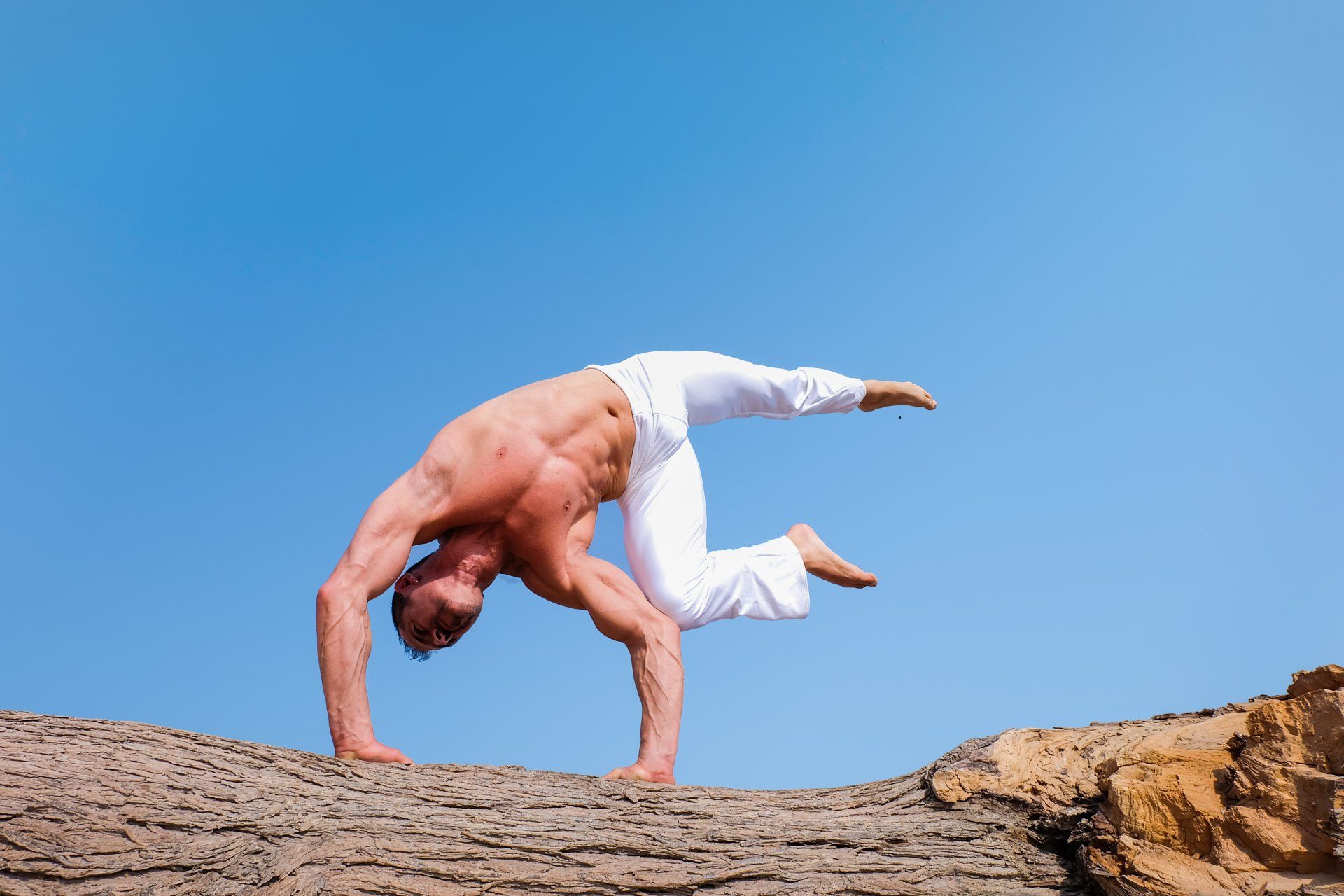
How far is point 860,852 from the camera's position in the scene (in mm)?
3152

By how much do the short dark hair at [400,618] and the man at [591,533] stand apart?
0.03ft

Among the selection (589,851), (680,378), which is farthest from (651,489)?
(589,851)

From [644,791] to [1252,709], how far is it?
1875 mm

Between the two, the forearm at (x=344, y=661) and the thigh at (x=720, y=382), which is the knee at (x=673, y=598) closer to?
the thigh at (x=720, y=382)

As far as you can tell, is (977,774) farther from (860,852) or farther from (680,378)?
A: (680,378)

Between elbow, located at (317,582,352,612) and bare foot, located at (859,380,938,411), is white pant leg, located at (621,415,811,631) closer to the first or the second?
bare foot, located at (859,380,938,411)

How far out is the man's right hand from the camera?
3871 millimetres

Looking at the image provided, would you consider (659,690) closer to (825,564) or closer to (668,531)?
(668,531)

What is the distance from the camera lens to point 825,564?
5.56 meters

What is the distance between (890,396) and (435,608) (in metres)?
2.90

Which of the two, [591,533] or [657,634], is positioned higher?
[591,533]

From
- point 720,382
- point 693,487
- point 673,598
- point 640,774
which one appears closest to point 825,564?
point 693,487

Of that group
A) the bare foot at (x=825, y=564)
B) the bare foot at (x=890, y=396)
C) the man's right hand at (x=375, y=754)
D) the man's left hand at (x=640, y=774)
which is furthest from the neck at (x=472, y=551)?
the bare foot at (x=890, y=396)

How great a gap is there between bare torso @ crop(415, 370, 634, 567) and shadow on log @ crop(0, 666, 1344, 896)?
4.55ft
